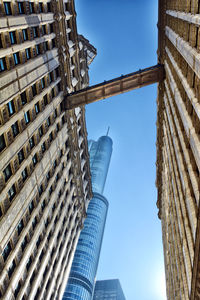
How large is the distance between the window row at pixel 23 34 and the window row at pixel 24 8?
1.53 m

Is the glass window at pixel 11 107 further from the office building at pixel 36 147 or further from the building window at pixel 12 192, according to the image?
the building window at pixel 12 192

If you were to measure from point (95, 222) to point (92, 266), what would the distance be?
32.4 metres

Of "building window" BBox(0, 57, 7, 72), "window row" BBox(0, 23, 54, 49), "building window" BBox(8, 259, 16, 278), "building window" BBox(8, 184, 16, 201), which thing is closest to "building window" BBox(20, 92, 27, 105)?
"building window" BBox(0, 57, 7, 72)

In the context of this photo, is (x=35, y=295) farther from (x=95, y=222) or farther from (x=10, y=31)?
(x=95, y=222)

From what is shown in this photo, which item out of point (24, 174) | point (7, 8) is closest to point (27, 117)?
point (24, 174)

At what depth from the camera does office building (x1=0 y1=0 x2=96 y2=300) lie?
24.5 metres

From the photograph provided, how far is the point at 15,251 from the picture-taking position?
26188 mm

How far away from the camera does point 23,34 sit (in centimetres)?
2772

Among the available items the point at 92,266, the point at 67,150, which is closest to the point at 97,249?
the point at 92,266

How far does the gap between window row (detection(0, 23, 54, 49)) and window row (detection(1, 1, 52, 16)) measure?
5.03 feet

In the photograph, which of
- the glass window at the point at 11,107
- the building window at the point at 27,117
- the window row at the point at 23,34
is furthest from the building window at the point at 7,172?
the window row at the point at 23,34

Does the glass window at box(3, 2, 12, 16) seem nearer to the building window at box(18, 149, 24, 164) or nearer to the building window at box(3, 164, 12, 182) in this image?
the building window at box(18, 149, 24, 164)

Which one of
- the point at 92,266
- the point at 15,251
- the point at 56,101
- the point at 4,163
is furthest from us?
the point at 92,266

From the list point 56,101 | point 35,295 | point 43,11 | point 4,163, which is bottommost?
point 35,295
